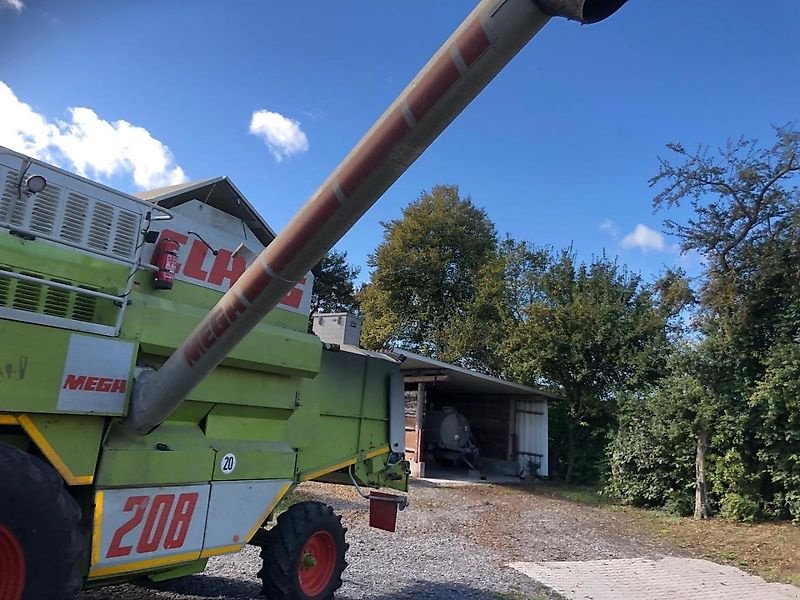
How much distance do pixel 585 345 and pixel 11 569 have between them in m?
16.0

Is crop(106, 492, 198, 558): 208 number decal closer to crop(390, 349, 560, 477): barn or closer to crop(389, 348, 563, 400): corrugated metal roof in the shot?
crop(389, 348, 563, 400): corrugated metal roof

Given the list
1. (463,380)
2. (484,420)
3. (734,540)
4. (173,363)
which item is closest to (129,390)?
(173,363)

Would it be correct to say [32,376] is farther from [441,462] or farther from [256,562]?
[441,462]

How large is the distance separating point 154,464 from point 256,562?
10.5ft

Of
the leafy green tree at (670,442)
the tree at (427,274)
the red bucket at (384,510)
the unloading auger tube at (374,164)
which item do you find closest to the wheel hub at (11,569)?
the unloading auger tube at (374,164)

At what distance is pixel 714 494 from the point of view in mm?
13031

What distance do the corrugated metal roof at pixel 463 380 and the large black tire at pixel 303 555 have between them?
8807 millimetres

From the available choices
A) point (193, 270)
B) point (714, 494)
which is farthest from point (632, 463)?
point (193, 270)

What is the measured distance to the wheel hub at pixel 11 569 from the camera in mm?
3117

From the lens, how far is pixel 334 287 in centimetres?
3081

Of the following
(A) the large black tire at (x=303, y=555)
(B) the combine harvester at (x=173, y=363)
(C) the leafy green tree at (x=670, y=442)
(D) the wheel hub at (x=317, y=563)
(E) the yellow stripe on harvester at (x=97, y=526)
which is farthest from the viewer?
(C) the leafy green tree at (x=670, y=442)

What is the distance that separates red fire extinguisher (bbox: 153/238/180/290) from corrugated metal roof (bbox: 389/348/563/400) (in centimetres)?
1001

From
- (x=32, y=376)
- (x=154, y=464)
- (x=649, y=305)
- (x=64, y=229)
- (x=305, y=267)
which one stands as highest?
(x=649, y=305)

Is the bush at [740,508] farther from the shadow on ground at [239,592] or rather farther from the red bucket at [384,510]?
the red bucket at [384,510]
